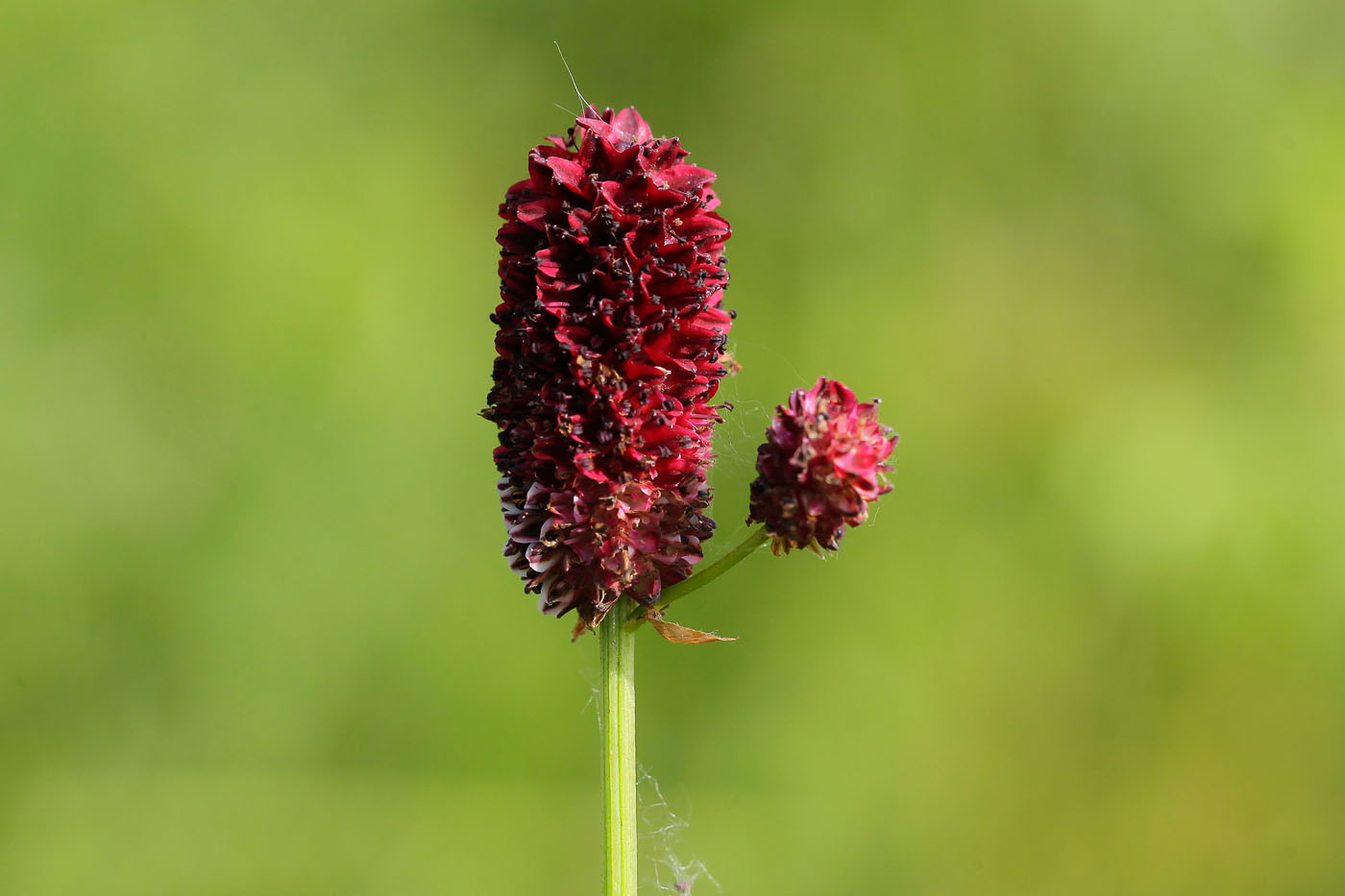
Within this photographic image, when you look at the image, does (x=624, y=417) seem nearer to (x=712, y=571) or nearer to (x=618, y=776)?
(x=712, y=571)

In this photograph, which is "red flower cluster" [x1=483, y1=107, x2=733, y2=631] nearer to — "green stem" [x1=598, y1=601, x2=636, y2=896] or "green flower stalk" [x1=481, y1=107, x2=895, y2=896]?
"green flower stalk" [x1=481, y1=107, x2=895, y2=896]

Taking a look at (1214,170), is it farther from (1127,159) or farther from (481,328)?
(481,328)

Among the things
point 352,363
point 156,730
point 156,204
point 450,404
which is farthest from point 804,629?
point 156,204

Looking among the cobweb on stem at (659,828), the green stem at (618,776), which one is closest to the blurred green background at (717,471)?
the cobweb on stem at (659,828)

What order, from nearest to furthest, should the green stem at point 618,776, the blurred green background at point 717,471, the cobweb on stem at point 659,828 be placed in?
1. the green stem at point 618,776
2. the cobweb on stem at point 659,828
3. the blurred green background at point 717,471

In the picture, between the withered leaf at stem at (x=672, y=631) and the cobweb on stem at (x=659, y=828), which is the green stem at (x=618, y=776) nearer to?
the withered leaf at stem at (x=672, y=631)

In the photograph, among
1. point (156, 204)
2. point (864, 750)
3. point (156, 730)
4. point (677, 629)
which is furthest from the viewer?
point (156, 204)
